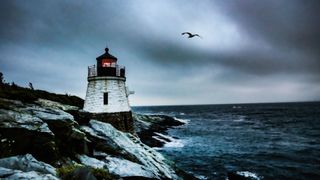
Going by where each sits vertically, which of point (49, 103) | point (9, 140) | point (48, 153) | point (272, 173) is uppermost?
point (49, 103)

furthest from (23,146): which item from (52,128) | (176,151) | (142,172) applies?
(176,151)

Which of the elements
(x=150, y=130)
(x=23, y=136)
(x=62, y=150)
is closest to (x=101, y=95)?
(x=62, y=150)

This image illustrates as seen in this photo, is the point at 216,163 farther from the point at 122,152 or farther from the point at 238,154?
the point at 122,152

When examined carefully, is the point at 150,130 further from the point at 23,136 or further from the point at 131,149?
the point at 23,136

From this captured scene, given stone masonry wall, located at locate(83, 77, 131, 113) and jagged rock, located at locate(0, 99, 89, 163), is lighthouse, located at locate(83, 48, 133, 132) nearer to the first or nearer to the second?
stone masonry wall, located at locate(83, 77, 131, 113)

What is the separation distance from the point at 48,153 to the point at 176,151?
930 inches

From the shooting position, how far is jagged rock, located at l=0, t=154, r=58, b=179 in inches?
255

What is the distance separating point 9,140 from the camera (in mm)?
9633

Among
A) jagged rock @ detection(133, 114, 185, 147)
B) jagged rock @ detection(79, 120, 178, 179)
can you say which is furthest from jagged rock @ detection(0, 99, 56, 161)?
jagged rock @ detection(133, 114, 185, 147)

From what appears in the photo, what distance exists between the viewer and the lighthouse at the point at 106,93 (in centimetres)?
2305

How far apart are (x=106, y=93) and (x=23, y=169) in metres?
16.3

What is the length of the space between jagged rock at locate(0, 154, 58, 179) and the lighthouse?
600 inches

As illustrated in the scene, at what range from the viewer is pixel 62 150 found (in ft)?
38.9

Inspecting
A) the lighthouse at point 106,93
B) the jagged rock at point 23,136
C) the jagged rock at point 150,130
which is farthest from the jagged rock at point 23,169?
the jagged rock at point 150,130
